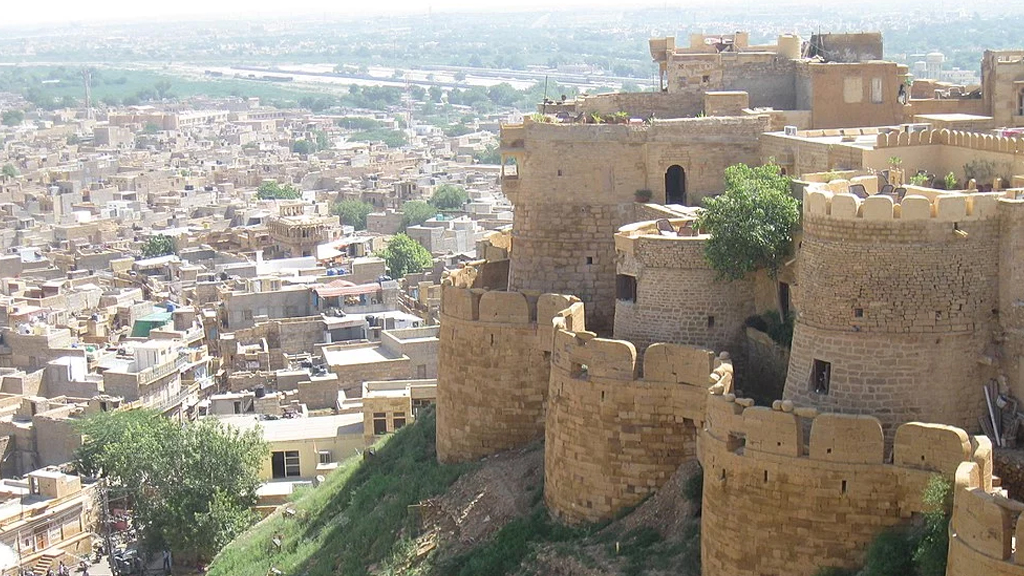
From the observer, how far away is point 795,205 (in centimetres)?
2106

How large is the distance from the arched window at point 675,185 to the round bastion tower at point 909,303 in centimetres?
723

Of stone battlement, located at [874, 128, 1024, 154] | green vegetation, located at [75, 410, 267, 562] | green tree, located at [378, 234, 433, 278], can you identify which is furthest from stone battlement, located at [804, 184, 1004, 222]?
green tree, located at [378, 234, 433, 278]

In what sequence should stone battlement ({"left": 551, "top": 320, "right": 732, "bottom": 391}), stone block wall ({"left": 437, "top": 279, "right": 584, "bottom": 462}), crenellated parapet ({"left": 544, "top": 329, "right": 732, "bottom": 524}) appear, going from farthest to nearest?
stone block wall ({"left": 437, "top": 279, "right": 584, "bottom": 462})
crenellated parapet ({"left": 544, "top": 329, "right": 732, "bottom": 524})
stone battlement ({"left": 551, "top": 320, "right": 732, "bottom": 391})

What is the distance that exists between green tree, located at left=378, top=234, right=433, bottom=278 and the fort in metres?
47.1

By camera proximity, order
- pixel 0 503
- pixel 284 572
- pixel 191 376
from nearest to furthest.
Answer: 1. pixel 284 572
2. pixel 0 503
3. pixel 191 376

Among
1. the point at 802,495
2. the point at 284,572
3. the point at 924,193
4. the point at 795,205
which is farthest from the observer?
the point at 284,572

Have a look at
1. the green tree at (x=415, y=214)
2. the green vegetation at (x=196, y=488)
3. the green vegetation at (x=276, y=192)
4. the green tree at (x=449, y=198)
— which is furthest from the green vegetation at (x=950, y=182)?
the green vegetation at (x=276, y=192)

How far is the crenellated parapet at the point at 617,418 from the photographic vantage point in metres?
19.8

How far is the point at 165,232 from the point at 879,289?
3079 inches

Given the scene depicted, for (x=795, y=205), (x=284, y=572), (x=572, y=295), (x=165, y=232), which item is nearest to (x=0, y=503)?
(x=284, y=572)

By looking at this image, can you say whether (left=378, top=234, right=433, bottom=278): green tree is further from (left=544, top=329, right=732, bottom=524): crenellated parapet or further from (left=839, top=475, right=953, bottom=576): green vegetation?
(left=839, top=475, right=953, bottom=576): green vegetation

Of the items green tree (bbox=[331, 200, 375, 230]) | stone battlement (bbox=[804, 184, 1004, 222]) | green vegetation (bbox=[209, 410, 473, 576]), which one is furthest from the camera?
green tree (bbox=[331, 200, 375, 230])

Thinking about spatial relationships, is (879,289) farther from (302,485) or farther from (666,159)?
(302,485)

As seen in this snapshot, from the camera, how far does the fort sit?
661 inches
